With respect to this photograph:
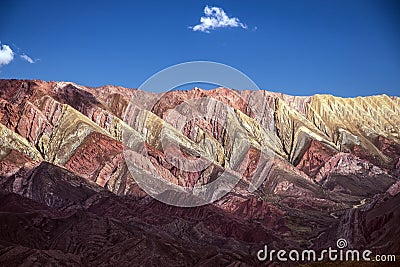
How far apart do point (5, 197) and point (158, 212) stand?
48.9 metres

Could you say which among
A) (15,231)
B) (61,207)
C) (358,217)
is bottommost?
(15,231)

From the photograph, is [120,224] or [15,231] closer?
[15,231]

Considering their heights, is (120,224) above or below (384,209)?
below

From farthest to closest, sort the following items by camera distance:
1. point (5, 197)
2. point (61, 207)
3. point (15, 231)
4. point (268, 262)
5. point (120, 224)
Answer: point (61, 207) < point (5, 197) < point (120, 224) < point (15, 231) < point (268, 262)

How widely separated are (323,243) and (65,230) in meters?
67.8

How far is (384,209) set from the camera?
456 ft

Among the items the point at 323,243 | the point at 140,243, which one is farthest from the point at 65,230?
the point at 323,243

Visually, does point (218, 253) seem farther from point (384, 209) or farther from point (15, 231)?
point (15, 231)

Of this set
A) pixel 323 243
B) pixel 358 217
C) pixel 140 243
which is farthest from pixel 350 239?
pixel 140 243

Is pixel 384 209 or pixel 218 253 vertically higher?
pixel 384 209

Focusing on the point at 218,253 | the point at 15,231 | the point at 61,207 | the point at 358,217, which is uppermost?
the point at 358,217

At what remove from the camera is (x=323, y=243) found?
159 metres

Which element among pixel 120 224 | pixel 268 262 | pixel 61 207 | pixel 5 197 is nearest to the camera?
pixel 268 262

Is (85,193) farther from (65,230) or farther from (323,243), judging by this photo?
(323,243)
